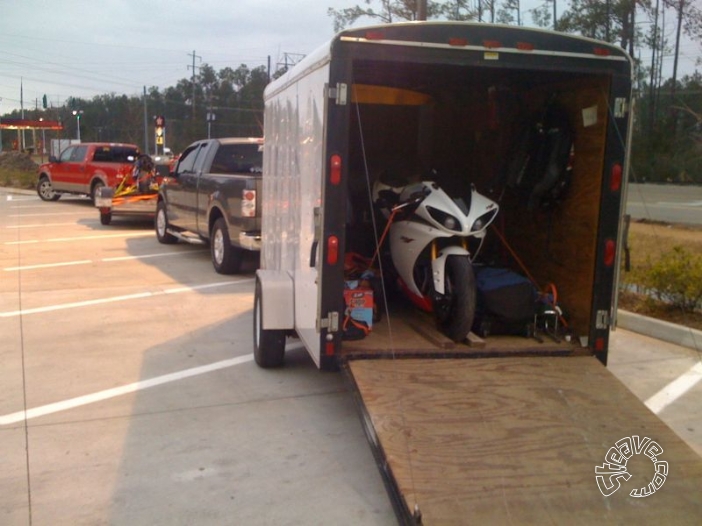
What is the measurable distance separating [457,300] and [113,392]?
2868mm

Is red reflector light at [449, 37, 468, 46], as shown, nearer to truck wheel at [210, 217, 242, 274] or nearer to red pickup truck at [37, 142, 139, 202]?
truck wheel at [210, 217, 242, 274]

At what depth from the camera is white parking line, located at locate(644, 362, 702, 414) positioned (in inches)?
236

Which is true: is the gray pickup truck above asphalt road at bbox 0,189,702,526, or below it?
above

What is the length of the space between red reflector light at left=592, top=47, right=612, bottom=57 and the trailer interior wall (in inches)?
11.2

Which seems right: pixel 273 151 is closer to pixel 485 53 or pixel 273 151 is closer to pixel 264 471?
pixel 485 53

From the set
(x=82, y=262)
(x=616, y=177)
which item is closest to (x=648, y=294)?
(x=616, y=177)

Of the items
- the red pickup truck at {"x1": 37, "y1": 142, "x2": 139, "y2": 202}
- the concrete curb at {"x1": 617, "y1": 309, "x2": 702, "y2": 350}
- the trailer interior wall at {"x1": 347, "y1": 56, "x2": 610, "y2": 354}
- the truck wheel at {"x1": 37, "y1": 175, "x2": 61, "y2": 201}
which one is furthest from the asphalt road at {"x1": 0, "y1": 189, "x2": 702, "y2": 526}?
the truck wheel at {"x1": 37, "y1": 175, "x2": 61, "y2": 201}

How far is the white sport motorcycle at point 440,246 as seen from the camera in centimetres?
558

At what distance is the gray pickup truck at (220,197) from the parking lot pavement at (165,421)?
38.6 inches

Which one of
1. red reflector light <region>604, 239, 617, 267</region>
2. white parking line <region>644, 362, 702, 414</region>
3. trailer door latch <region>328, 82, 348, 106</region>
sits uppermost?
trailer door latch <region>328, 82, 348, 106</region>

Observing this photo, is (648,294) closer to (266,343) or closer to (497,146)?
(497,146)

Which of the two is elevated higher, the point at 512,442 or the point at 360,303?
the point at 360,303

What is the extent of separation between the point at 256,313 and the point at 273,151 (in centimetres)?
162

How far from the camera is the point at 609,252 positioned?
5.42m
